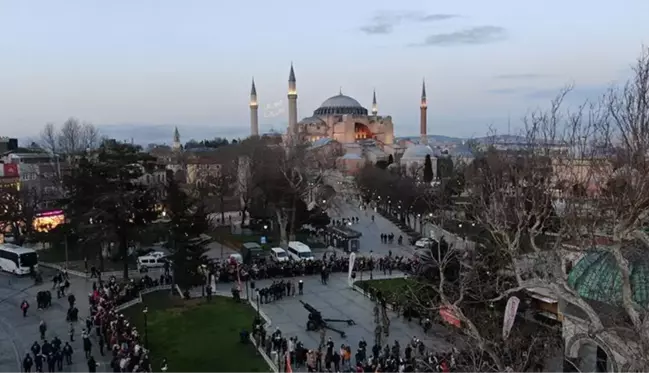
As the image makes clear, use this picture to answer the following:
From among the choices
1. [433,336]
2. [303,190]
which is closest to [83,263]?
[303,190]

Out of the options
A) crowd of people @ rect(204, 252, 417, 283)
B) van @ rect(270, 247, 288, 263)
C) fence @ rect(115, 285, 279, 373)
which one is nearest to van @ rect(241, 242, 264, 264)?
van @ rect(270, 247, 288, 263)

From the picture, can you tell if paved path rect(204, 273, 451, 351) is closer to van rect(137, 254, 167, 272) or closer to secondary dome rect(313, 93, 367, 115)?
van rect(137, 254, 167, 272)

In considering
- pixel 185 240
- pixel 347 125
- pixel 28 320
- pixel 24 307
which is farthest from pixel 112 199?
pixel 347 125

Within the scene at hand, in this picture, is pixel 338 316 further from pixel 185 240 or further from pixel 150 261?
pixel 150 261

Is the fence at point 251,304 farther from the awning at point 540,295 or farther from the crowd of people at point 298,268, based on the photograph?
the awning at point 540,295

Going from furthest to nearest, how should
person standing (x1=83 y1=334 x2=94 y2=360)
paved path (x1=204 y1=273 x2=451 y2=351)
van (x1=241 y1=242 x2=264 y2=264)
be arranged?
van (x1=241 y1=242 x2=264 y2=264)
paved path (x1=204 y1=273 x2=451 y2=351)
person standing (x1=83 y1=334 x2=94 y2=360)

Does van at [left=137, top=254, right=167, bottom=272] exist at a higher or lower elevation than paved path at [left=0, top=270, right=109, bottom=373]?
higher

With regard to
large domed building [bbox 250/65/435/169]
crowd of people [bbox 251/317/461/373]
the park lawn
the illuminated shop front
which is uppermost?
large domed building [bbox 250/65/435/169]

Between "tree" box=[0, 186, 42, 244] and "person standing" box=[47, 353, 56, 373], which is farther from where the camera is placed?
"tree" box=[0, 186, 42, 244]
